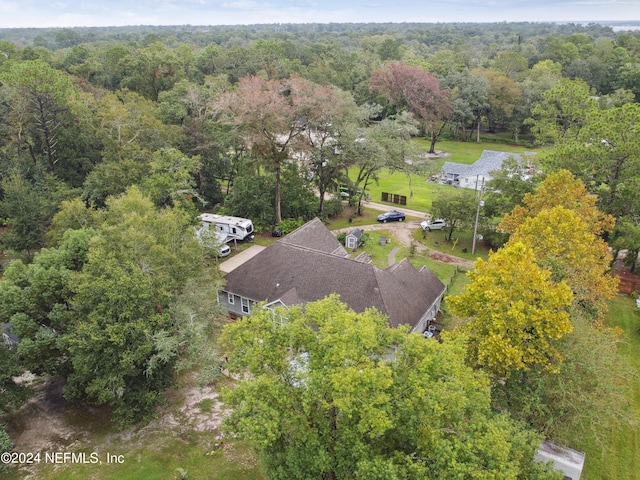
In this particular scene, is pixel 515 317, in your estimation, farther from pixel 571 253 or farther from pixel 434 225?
pixel 434 225

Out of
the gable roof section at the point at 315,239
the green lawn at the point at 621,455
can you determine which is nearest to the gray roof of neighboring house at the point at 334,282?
the gable roof section at the point at 315,239

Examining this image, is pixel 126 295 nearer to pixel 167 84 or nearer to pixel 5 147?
pixel 5 147

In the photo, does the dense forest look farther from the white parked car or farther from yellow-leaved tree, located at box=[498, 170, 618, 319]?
the white parked car

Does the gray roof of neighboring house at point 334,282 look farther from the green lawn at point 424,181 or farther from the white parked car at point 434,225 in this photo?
the green lawn at point 424,181

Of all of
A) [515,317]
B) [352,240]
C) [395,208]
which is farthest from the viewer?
[395,208]

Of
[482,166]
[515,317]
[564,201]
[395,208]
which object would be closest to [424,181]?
[482,166]

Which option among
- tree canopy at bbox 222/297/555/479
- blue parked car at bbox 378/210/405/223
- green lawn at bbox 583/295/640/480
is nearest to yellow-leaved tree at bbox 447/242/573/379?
tree canopy at bbox 222/297/555/479

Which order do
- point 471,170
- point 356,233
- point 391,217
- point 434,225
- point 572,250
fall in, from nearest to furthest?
1. point 572,250
2. point 356,233
3. point 434,225
4. point 391,217
5. point 471,170
